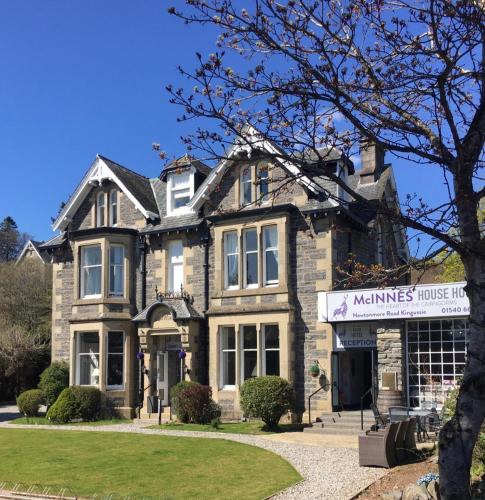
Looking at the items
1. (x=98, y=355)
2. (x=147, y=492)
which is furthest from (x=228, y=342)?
(x=147, y=492)

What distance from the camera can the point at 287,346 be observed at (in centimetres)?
2161

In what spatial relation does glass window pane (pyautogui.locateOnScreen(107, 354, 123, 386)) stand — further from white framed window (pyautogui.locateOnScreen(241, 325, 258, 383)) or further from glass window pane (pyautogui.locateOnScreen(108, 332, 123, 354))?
white framed window (pyautogui.locateOnScreen(241, 325, 258, 383))

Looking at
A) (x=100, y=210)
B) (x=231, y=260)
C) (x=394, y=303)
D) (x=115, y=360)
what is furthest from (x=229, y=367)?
(x=100, y=210)

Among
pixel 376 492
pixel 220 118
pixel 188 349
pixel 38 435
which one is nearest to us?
pixel 220 118

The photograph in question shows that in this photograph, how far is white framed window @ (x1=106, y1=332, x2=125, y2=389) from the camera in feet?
82.7

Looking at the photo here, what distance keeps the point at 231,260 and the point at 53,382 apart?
28.1 feet

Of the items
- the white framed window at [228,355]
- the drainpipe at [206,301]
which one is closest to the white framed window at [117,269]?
the drainpipe at [206,301]

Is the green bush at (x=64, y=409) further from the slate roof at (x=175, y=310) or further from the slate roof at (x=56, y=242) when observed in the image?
the slate roof at (x=56, y=242)

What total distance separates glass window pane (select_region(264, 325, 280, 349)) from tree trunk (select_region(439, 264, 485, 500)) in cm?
1492

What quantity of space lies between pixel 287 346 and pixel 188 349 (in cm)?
377

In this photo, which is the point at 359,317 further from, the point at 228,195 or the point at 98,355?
the point at 98,355

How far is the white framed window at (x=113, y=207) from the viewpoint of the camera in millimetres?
26859

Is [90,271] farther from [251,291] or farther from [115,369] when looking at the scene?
[251,291]

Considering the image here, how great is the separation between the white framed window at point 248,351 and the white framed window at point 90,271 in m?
6.59
